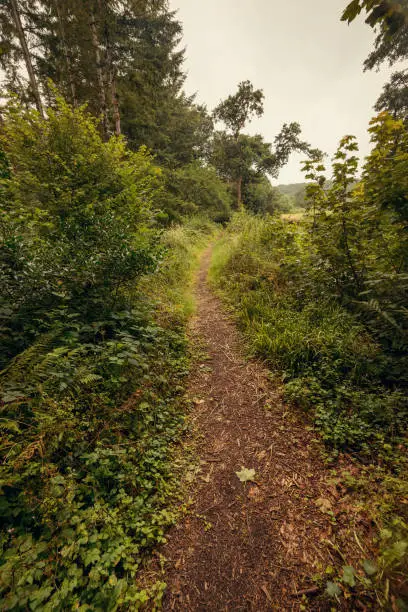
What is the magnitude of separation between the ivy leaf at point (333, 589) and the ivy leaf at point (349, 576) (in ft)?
0.21

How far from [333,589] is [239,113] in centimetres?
3328

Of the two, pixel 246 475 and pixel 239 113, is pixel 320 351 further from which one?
pixel 239 113

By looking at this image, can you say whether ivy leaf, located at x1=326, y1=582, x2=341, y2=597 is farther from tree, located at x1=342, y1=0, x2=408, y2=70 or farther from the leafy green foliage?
tree, located at x1=342, y1=0, x2=408, y2=70

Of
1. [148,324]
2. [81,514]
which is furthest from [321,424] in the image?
[148,324]

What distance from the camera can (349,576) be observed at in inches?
62.1

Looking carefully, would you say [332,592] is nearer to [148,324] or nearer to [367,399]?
[367,399]

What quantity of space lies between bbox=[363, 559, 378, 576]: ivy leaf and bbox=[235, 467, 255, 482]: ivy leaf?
106 cm

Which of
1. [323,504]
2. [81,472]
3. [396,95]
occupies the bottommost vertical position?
[323,504]

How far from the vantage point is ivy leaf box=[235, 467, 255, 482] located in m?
2.48

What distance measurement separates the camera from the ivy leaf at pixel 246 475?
8.13ft

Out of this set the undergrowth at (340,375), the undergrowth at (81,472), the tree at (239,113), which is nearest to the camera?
the undergrowth at (81,472)

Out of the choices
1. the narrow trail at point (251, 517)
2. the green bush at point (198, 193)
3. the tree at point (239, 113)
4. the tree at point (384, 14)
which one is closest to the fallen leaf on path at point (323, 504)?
the narrow trail at point (251, 517)

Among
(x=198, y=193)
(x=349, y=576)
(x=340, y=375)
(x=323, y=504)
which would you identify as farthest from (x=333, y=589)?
(x=198, y=193)

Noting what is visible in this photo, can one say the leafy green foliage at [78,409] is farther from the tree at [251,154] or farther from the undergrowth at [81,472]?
the tree at [251,154]
